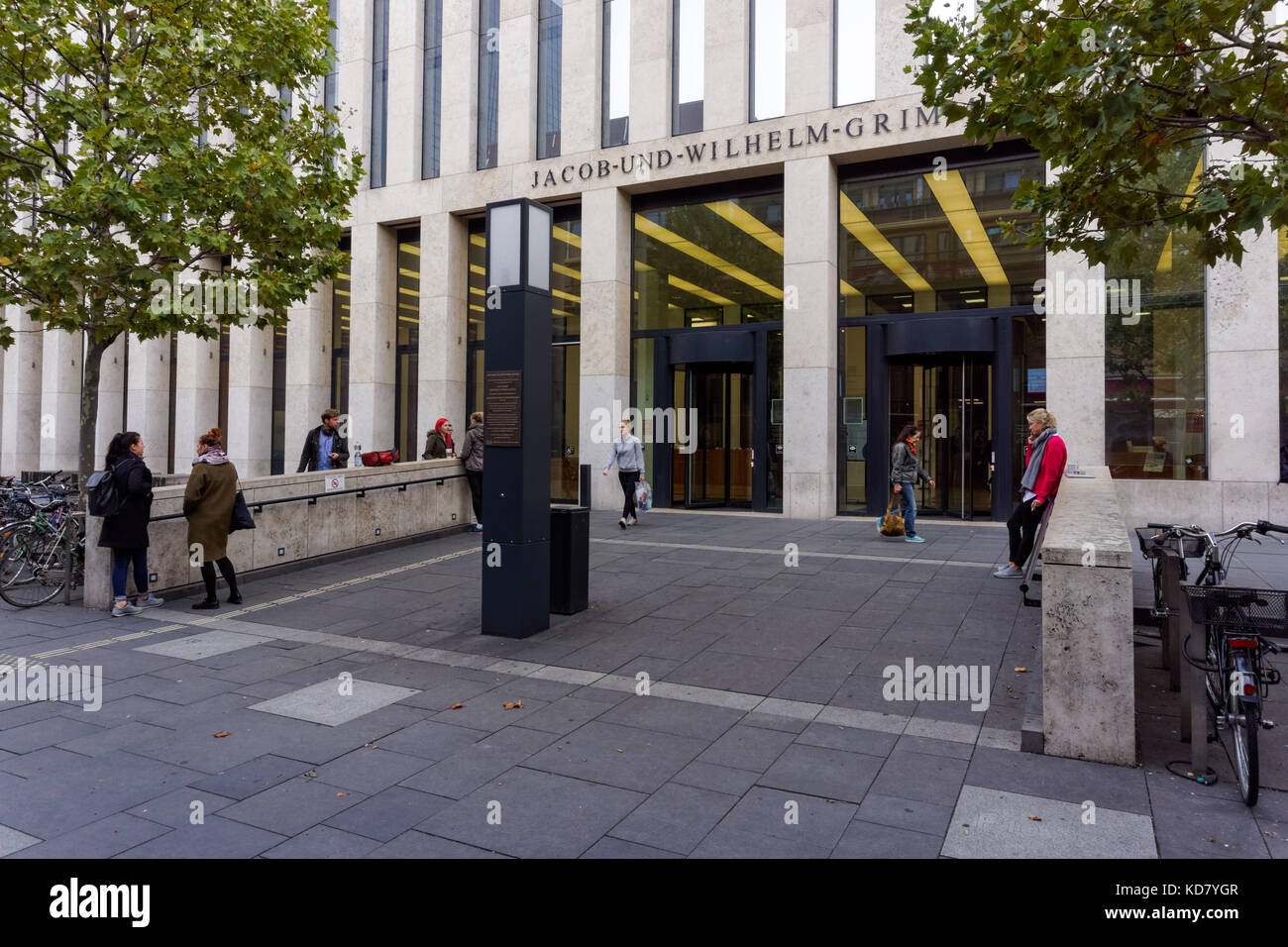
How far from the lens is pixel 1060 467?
28.9ft

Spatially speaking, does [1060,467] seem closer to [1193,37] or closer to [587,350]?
[1193,37]

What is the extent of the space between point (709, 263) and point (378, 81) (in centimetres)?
A: 1041

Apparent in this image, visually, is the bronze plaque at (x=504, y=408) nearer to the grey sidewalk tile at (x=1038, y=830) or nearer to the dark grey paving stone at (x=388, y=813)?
the dark grey paving stone at (x=388, y=813)

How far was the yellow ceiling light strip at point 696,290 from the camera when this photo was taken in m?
17.5

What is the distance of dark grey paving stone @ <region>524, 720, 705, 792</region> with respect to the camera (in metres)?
4.24

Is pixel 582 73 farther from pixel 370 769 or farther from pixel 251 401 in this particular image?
pixel 370 769

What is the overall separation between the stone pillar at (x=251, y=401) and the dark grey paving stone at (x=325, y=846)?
20033 mm

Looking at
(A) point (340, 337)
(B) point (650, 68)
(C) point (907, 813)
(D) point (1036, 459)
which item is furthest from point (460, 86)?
(C) point (907, 813)

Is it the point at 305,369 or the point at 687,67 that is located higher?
the point at 687,67

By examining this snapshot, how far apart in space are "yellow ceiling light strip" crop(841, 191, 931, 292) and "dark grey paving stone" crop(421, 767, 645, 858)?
1388 centimetres

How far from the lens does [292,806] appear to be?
3912 mm

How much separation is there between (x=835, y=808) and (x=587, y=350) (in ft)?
48.4

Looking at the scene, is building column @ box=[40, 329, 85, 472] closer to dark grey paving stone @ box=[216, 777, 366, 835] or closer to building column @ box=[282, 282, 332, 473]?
building column @ box=[282, 282, 332, 473]
